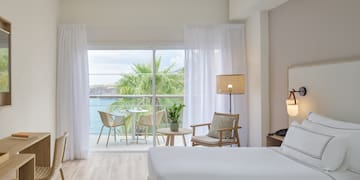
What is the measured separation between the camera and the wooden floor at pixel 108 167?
14.5ft

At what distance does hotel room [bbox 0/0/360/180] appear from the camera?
9.57ft

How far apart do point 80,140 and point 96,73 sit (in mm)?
1249

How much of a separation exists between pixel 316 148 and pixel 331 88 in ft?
2.97

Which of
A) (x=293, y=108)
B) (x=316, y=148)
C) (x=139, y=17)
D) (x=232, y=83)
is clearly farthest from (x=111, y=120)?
(x=316, y=148)

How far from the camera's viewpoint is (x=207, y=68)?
18.8 feet

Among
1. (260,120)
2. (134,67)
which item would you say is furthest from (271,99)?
(134,67)

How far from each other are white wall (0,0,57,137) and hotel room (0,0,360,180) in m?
0.02

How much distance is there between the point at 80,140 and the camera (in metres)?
5.56

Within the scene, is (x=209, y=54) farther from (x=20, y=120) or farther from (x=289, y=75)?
(x=20, y=120)

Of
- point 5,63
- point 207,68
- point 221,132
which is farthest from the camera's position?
point 207,68

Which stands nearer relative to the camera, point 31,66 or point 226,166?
point 226,166

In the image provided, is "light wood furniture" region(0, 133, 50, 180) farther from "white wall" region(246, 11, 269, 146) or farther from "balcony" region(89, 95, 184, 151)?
"white wall" region(246, 11, 269, 146)

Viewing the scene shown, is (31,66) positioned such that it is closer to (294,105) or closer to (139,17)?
(139,17)

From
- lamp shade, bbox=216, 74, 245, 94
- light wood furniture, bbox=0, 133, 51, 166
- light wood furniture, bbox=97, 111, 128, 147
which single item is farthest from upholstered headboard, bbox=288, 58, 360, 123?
light wood furniture, bbox=97, 111, 128, 147
